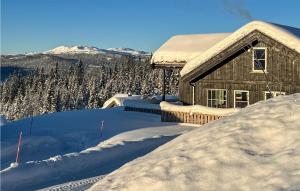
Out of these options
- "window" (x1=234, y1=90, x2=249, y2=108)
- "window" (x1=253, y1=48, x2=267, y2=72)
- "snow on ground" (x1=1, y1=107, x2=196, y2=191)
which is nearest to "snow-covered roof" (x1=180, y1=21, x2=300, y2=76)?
"window" (x1=253, y1=48, x2=267, y2=72)

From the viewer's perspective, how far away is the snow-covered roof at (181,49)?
26.1 metres

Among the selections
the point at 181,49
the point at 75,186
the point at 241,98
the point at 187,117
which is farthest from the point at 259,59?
the point at 75,186

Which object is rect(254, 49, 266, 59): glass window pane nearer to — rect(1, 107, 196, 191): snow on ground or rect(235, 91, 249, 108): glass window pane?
rect(235, 91, 249, 108): glass window pane

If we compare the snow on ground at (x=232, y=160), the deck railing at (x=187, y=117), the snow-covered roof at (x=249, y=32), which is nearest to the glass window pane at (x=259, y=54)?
the snow-covered roof at (x=249, y=32)

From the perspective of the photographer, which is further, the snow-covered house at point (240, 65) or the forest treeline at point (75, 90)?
the forest treeline at point (75, 90)

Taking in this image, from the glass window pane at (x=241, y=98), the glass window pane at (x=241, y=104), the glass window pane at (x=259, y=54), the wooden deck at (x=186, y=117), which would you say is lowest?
the wooden deck at (x=186, y=117)

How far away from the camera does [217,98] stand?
25031 mm

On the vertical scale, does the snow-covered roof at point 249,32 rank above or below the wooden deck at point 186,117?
above

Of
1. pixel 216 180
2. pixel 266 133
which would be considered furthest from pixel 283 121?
pixel 216 180

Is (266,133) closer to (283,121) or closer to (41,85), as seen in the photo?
(283,121)

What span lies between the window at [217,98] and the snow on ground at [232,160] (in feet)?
54.4

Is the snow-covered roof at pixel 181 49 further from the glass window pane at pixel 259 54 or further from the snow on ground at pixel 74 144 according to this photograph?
the snow on ground at pixel 74 144

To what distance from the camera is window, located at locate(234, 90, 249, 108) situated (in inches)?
947

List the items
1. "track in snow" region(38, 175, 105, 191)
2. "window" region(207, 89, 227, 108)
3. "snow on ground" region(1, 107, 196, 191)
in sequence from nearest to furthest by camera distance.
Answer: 1. "track in snow" region(38, 175, 105, 191)
2. "snow on ground" region(1, 107, 196, 191)
3. "window" region(207, 89, 227, 108)
